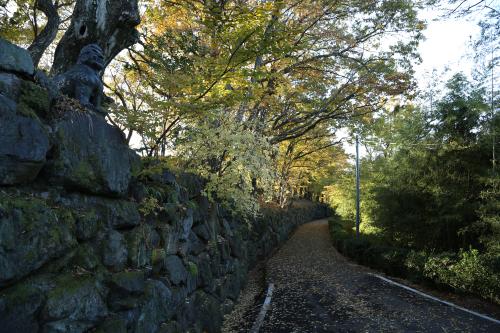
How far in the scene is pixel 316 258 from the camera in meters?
14.4

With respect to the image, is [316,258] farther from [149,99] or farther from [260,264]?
[149,99]

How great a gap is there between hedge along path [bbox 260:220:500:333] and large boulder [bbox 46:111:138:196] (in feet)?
14.8

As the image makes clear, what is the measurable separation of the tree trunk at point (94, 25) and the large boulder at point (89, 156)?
1.90m

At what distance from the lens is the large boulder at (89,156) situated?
3.07 meters

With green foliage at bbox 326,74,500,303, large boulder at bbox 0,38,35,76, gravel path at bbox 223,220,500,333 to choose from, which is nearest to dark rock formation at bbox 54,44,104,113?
large boulder at bbox 0,38,35,76

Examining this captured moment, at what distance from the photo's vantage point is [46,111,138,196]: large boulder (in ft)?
10.1

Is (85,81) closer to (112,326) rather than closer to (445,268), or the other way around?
(112,326)

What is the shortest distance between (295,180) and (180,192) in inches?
948

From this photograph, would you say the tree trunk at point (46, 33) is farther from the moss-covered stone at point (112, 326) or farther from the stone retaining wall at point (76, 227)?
the moss-covered stone at point (112, 326)

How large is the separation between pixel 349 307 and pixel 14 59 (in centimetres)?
790

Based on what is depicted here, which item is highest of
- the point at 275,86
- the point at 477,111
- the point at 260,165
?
the point at 275,86

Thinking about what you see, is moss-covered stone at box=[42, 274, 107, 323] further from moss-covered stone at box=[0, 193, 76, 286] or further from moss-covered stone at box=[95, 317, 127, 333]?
moss-covered stone at box=[0, 193, 76, 286]

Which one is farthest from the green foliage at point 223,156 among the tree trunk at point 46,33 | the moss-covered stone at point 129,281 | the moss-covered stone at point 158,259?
the moss-covered stone at point 129,281

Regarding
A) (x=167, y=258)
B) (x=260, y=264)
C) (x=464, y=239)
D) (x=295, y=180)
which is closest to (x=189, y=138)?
(x=167, y=258)
